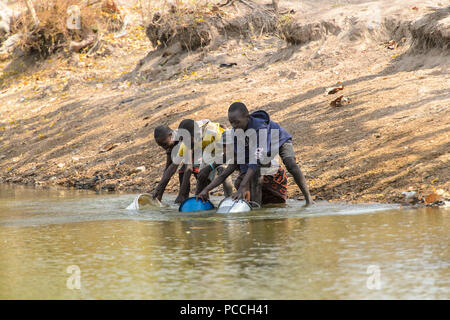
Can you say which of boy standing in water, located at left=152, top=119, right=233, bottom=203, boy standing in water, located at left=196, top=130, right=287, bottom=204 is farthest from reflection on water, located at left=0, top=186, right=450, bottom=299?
boy standing in water, located at left=152, top=119, right=233, bottom=203

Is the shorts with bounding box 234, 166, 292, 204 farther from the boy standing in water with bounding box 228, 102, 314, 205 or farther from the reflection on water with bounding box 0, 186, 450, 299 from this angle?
the reflection on water with bounding box 0, 186, 450, 299

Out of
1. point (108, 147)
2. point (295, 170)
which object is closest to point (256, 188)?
point (295, 170)

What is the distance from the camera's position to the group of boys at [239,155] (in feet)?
23.5

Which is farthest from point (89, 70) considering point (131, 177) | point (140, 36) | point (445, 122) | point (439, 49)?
point (445, 122)

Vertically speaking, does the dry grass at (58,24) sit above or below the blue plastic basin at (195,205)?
above

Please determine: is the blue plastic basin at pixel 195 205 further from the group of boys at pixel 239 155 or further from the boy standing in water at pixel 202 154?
the boy standing in water at pixel 202 154

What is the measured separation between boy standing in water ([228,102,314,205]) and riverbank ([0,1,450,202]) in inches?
39.4

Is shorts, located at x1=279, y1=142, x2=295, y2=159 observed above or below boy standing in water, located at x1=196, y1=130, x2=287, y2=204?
above

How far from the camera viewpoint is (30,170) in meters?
14.8

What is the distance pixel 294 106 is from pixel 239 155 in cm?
569

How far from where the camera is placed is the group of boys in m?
Result: 7.15

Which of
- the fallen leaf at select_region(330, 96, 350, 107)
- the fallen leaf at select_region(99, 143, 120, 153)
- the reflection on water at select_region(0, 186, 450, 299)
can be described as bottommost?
the reflection on water at select_region(0, 186, 450, 299)

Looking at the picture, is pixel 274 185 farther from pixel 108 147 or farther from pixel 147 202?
pixel 108 147

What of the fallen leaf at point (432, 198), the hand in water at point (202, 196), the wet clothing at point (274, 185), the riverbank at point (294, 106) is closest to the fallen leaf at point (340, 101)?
the riverbank at point (294, 106)
